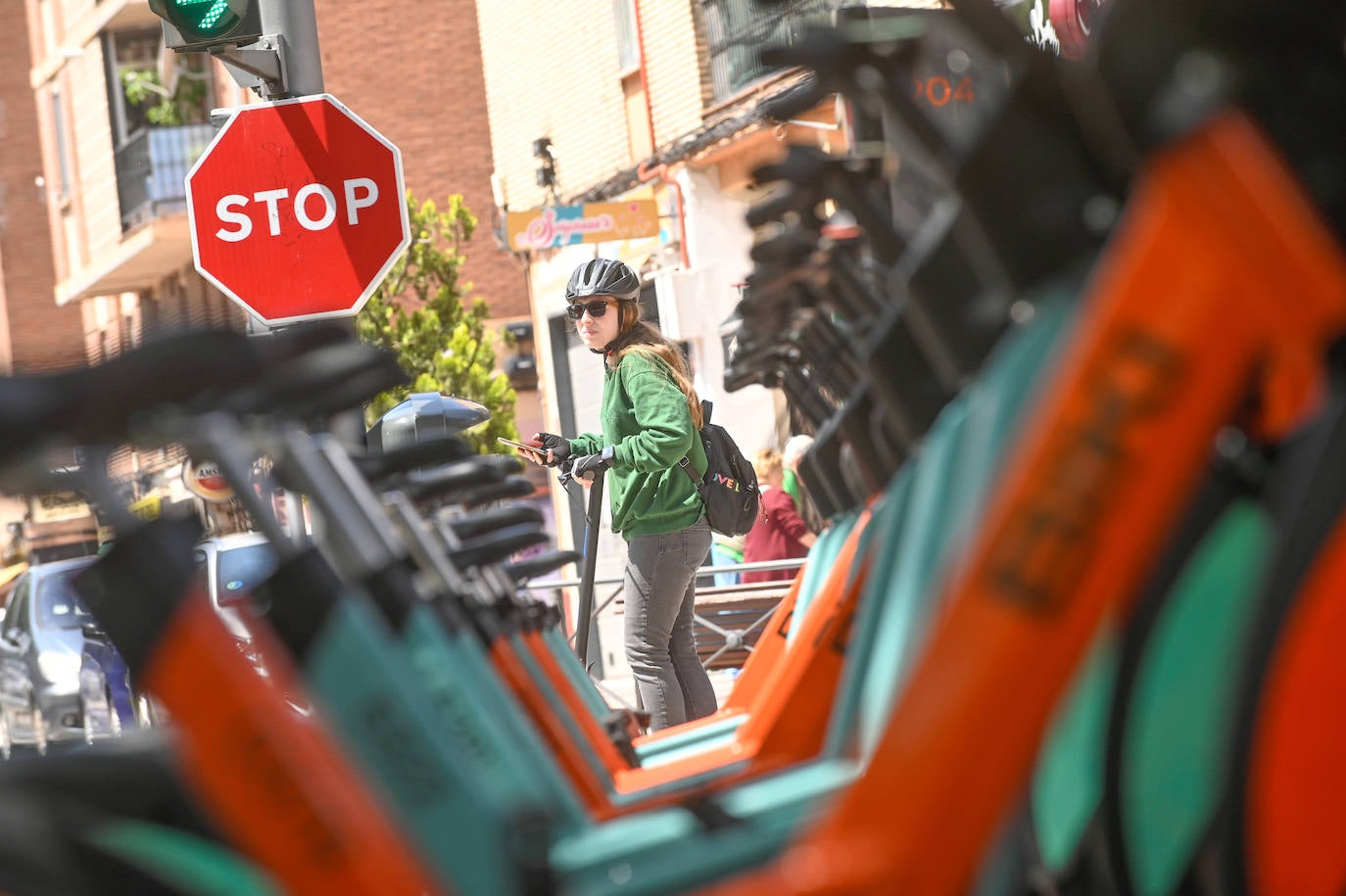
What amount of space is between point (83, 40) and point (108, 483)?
37799mm

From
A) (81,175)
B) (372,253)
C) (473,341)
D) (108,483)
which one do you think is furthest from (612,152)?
(81,175)

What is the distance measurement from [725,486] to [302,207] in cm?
192

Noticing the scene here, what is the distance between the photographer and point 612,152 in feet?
71.7

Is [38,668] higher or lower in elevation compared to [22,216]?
lower

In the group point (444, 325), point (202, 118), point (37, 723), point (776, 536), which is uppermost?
point (202, 118)

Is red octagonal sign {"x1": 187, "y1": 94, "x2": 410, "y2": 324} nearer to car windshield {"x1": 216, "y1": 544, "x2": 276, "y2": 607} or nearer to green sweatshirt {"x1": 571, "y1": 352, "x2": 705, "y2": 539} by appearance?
green sweatshirt {"x1": 571, "y1": 352, "x2": 705, "y2": 539}

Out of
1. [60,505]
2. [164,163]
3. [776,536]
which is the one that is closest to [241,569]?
[60,505]

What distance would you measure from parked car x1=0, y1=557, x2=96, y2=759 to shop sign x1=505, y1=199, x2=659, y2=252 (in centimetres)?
629

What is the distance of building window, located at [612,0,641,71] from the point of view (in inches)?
826

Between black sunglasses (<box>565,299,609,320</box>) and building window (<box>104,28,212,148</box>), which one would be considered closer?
black sunglasses (<box>565,299,609,320</box>)

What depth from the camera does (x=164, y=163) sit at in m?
32.2

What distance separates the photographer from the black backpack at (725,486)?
7103mm

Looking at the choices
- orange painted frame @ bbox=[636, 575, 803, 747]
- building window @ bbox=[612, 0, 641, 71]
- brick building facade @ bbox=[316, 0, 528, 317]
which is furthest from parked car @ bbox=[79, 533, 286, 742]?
brick building facade @ bbox=[316, 0, 528, 317]

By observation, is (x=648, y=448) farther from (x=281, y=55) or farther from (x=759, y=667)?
(x=759, y=667)
